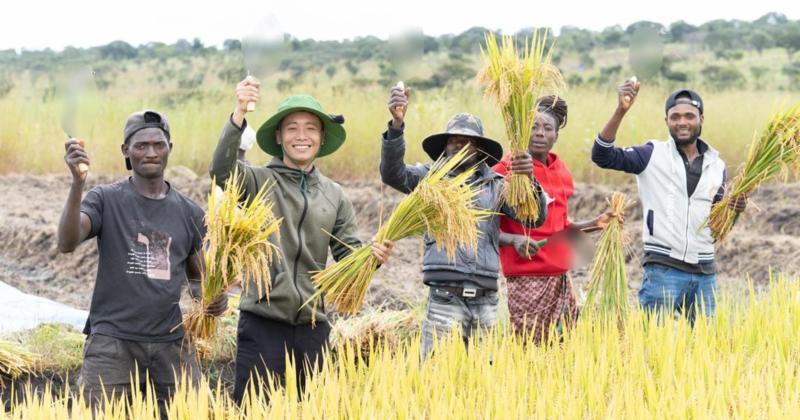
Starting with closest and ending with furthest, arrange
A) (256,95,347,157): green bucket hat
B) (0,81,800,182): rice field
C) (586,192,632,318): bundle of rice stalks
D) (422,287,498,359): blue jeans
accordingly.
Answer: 1. (256,95,347,157): green bucket hat
2. (422,287,498,359): blue jeans
3. (586,192,632,318): bundle of rice stalks
4. (0,81,800,182): rice field

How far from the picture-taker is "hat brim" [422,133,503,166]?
509 cm

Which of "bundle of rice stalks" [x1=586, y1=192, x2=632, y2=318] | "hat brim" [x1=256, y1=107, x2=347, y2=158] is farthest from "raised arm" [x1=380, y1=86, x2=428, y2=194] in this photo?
"bundle of rice stalks" [x1=586, y1=192, x2=632, y2=318]

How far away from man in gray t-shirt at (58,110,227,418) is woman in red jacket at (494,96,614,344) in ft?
4.99

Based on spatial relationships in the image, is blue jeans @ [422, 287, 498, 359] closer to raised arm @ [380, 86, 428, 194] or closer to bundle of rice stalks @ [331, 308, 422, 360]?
raised arm @ [380, 86, 428, 194]

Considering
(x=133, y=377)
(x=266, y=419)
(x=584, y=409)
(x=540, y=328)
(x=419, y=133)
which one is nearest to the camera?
(x=266, y=419)

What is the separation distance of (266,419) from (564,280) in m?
2.07

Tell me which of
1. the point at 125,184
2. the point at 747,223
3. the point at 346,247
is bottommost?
the point at 747,223

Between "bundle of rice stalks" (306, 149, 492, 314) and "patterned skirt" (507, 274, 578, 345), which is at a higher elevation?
"bundle of rice stalks" (306, 149, 492, 314)

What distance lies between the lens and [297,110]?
473cm

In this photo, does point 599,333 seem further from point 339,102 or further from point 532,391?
point 339,102

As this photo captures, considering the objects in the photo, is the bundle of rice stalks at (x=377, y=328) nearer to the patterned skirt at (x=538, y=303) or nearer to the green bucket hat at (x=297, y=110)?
the patterned skirt at (x=538, y=303)

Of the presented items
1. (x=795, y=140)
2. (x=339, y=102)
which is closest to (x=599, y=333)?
(x=795, y=140)

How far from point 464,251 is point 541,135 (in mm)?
735

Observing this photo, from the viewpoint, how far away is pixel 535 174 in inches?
210
